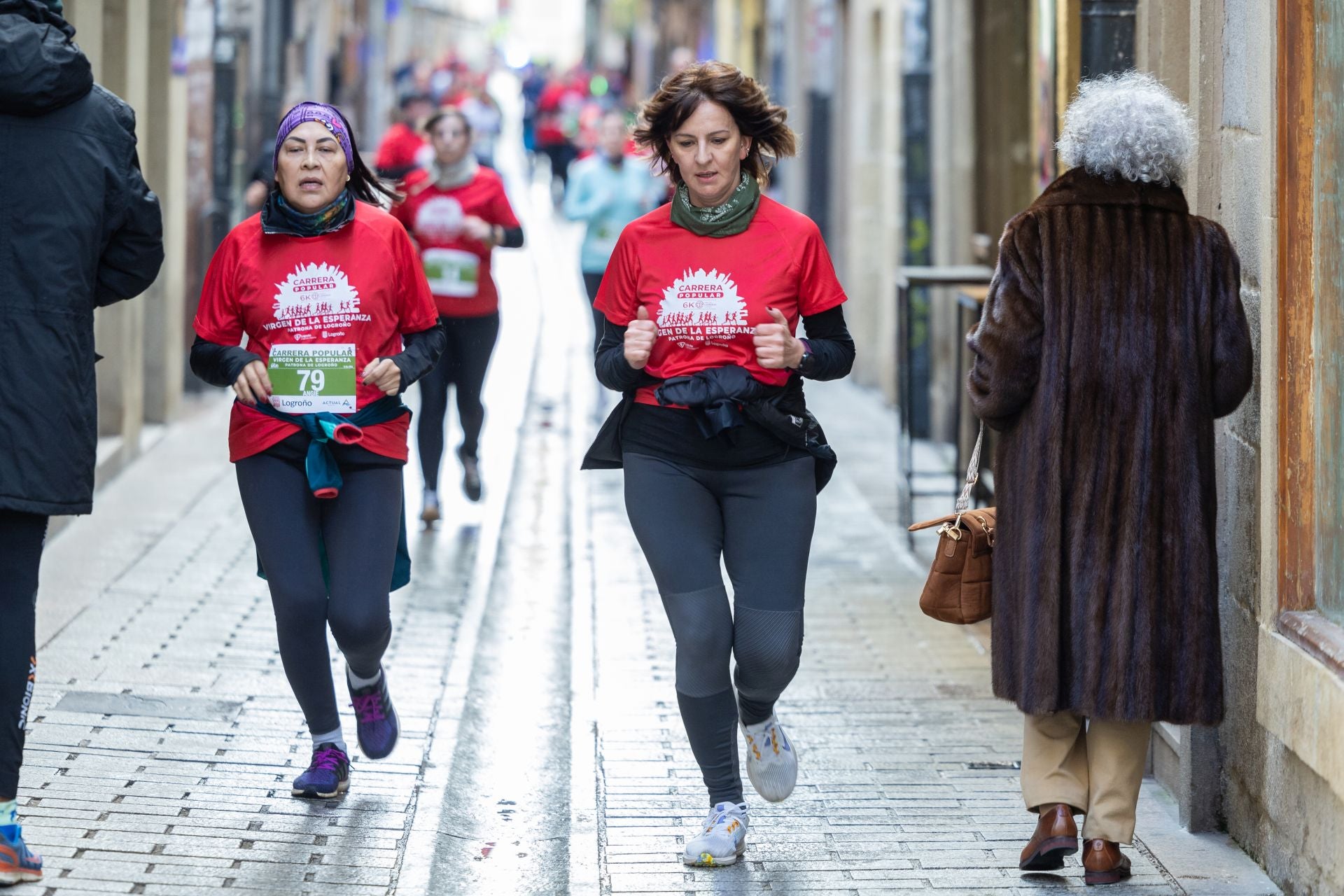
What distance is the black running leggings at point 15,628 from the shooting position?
4.58m

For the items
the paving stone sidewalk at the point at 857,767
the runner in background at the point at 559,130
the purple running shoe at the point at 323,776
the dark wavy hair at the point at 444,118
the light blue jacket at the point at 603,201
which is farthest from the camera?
the runner in background at the point at 559,130

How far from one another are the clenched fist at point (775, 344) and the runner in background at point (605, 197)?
7932mm

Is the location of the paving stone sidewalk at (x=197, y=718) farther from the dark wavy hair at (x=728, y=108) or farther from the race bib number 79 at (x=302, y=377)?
the dark wavy hair at (x=728, y=108)

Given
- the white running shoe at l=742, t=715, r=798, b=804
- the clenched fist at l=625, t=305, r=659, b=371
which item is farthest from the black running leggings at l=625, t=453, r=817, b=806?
the clenched fist at l=625, t=305, r=659, b=371

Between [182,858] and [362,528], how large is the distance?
3.06 feet

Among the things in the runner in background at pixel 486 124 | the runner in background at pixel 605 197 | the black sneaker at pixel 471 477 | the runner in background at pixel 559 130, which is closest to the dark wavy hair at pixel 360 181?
the black sneaker at pixel 471 477

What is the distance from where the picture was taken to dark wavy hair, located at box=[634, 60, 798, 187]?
4.95m

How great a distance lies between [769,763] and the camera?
516 cm

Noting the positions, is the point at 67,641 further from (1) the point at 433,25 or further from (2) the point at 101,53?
(1) the point at 433,25

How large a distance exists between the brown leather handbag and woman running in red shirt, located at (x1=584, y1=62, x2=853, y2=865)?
13.0 inches

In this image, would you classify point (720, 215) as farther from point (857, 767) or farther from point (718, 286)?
point (857, 767)

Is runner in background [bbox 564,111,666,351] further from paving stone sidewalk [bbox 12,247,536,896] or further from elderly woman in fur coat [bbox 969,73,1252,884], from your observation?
elderly woman in fur coat [bbox 969,73,1252,884]

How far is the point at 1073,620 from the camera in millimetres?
4809

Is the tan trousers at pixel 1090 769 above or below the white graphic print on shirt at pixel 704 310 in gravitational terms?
below
